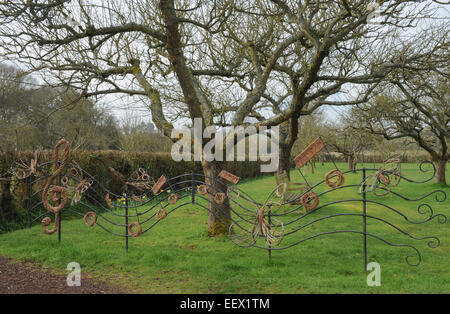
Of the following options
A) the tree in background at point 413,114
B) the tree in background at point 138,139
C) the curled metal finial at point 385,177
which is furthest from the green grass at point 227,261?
the tree in background at point 138,139

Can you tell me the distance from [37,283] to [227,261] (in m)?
2.41

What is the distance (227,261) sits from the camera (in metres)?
4.63

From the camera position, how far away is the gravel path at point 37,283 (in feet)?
12.2

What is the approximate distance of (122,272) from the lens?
4.35 metres

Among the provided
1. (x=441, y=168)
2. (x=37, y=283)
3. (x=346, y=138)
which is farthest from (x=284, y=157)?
(x=346, y=138)

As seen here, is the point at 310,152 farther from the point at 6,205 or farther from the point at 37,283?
the point at 6,205

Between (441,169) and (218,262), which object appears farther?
Answer: (441,169)

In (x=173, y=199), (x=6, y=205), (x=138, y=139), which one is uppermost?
(x=138, y=139)

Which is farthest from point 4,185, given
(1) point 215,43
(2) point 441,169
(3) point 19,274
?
(2) point 441,169

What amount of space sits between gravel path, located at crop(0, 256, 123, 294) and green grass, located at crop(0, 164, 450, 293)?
0.22 m

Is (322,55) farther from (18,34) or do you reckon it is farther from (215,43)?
(18,34)

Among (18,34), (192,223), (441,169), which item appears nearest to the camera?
(18,34)

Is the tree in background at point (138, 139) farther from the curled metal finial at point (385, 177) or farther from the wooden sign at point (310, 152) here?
the curled metal finial at point (385, 177)

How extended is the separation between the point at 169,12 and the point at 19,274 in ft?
14.1
